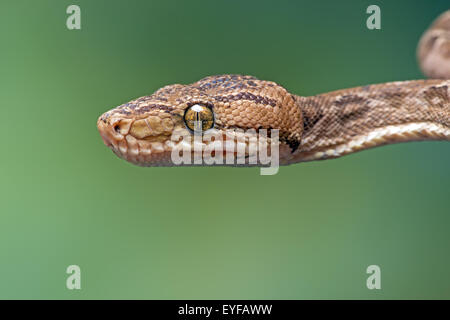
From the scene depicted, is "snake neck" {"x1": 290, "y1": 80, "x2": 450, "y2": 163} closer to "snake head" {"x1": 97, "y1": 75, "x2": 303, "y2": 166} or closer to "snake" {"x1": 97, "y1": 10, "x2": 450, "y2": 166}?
"snake" {"x1": 97, "y1": 10, "x2": 450, "y2": 166}

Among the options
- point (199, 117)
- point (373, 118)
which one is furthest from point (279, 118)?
point (373, 118)

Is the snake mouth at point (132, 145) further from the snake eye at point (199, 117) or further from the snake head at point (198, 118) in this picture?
the snake eye at point (199, 117)

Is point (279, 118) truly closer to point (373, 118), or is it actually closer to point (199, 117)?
point (199, 117)

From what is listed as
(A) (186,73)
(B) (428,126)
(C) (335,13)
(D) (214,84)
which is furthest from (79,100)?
(B) (428,126)

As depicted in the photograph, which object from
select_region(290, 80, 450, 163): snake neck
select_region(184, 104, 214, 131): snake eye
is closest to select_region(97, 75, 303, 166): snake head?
select_region(184, 104, 214, 131): snake eye

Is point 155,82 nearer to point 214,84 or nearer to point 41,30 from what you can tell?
point 41,30

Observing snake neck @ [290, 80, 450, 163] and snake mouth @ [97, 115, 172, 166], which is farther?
snake neck @ [290, 80, 450, 163]
